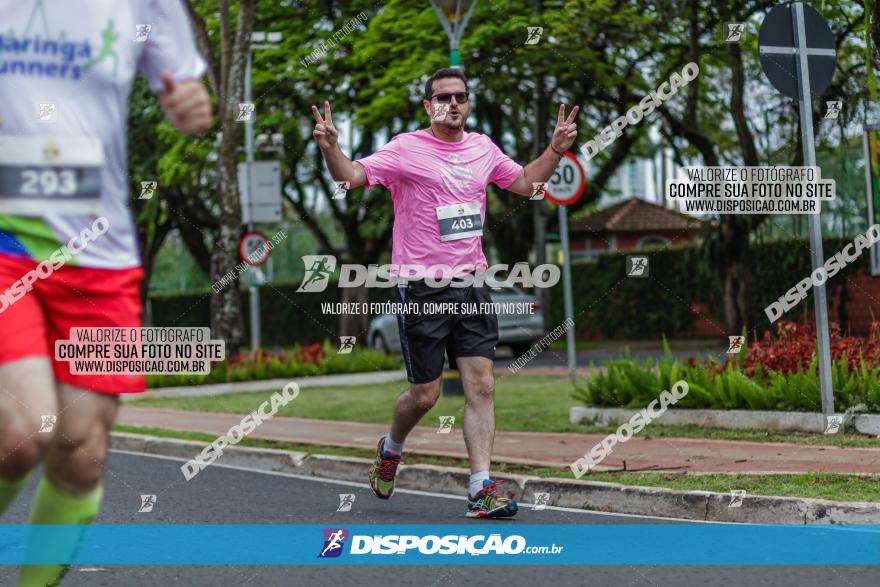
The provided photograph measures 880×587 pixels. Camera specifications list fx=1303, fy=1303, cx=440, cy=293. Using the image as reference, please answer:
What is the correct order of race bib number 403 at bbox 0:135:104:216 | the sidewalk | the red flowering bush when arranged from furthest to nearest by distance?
the red flowering bush → the sidewalk → race bib number 403 at bbox 0:135:104:216

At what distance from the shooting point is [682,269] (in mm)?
27781

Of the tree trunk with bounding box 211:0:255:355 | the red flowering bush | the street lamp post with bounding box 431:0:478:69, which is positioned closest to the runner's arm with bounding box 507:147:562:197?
the red flowering bush

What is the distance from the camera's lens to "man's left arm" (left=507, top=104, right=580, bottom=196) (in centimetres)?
630

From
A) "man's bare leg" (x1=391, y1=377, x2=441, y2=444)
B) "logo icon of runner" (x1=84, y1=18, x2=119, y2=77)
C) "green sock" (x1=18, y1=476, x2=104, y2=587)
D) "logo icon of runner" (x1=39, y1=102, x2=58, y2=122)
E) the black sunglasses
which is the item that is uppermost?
the black sunglasses

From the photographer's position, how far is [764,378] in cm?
1005

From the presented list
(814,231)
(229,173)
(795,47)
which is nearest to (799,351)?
(814,231)

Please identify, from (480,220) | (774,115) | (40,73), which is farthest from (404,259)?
(774,115)

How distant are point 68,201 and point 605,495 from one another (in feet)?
14.1

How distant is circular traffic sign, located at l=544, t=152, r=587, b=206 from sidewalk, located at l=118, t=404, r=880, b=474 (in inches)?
161

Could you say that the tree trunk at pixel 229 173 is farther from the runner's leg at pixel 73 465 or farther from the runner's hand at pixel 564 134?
the runner's leg at pixel 73 465

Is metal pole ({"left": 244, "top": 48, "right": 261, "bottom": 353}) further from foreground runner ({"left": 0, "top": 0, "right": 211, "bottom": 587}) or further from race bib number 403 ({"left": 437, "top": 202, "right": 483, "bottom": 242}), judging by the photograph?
foreground runner ({"left": 0, "top": 0, "right": 211, "bottom": 587})

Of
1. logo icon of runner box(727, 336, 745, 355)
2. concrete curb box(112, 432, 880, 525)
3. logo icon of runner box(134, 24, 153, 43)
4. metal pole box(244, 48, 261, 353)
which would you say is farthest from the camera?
metal pole box(244, 48, 261, 353)

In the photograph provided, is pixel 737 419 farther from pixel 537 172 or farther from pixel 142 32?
pixel 142 32

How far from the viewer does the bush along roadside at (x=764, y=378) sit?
929 cm
